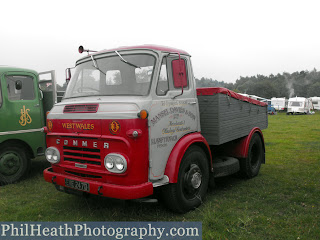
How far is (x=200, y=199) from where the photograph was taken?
481 cm

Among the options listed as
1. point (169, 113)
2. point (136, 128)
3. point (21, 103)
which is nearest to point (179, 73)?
point (169, 113)

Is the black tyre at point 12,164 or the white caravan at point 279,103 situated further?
the white caravan at point 279,103

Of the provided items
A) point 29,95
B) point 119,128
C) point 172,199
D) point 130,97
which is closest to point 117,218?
point 172,199

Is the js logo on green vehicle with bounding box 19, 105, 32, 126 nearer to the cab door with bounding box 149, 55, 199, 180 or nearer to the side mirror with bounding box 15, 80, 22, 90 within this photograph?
the side mirror with bounding box 15, 80, 22, 90

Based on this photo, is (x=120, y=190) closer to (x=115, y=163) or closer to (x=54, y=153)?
(x=115, y=163)

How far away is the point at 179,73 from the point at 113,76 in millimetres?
1010

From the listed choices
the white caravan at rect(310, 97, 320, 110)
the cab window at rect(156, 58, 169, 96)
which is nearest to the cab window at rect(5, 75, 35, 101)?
the cab window at rect(156, 58, 169, 96)

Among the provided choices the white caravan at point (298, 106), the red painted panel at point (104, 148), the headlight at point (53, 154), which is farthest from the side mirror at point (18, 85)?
the white caravan at point (298, 106)

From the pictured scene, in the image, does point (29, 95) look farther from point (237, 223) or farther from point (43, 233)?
point (237, 223)

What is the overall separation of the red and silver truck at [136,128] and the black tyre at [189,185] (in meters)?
0.01

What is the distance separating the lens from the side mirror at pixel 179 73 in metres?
4.30

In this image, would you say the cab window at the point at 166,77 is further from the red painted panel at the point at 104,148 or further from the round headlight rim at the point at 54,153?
the round headlight rim at the point at 54,153

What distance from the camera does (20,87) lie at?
20.9 feet

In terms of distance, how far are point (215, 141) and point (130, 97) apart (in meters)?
1.89
